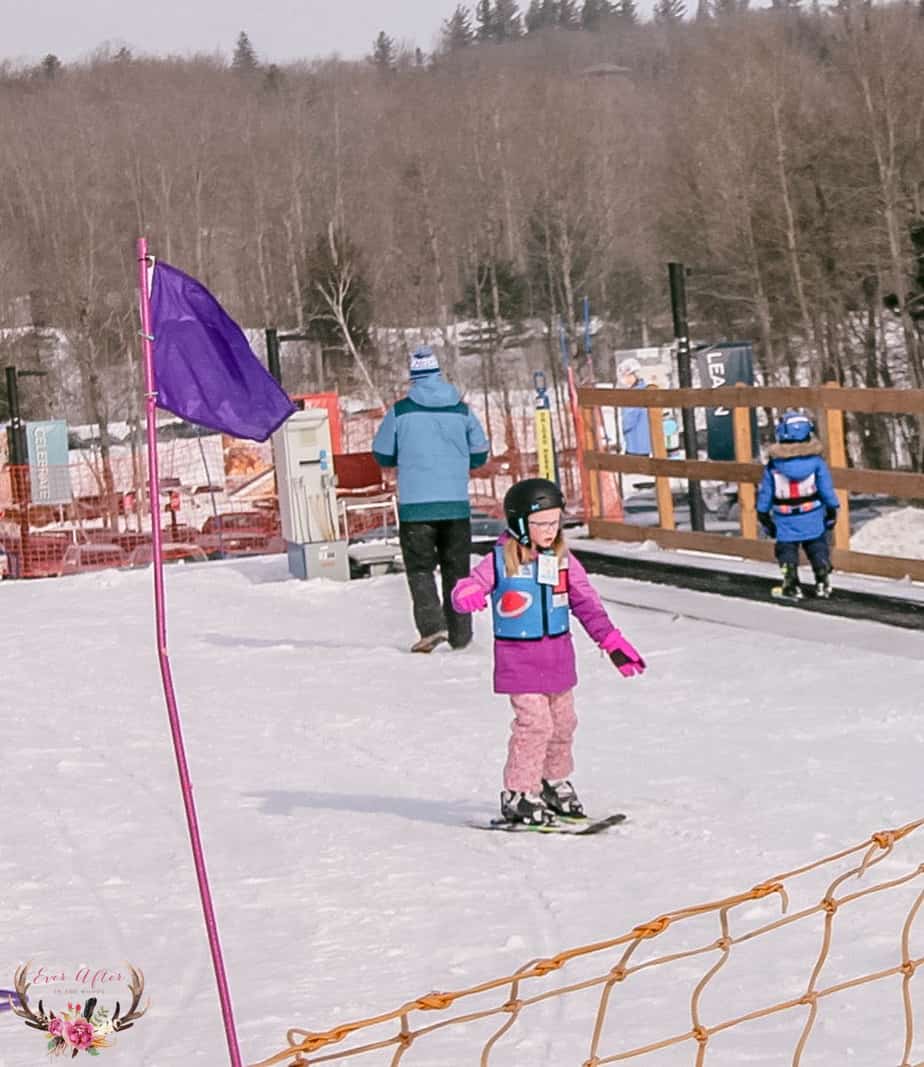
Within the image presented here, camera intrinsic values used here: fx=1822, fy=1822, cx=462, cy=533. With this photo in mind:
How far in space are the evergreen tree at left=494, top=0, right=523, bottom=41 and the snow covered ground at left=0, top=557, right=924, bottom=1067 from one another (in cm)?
15202

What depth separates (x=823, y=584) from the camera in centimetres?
1088

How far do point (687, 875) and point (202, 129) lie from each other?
226 feet

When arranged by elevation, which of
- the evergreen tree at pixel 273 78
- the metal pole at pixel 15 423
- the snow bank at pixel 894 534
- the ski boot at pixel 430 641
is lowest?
the snow bank at pixel 894 534

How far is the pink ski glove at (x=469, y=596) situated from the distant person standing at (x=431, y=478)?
4.12m

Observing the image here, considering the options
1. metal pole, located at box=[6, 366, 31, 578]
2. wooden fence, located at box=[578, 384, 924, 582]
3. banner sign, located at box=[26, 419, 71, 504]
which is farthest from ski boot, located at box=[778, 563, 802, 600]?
banner sign, located at box=[26, 419, 71, 504]

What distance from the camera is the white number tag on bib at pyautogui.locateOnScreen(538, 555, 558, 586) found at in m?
6.18

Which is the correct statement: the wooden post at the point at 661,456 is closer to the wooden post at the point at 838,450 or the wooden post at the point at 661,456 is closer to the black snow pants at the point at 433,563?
the wooden post at the point at 838,450

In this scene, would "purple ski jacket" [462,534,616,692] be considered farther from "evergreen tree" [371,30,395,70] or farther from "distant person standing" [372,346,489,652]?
"evergreen tree" [371,30,395,70]

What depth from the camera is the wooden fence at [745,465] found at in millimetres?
11172

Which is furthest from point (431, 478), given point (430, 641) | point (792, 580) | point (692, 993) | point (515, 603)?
point (692, 993)

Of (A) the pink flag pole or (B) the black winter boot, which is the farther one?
(B) the black winter boot

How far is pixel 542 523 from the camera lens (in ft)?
20.2

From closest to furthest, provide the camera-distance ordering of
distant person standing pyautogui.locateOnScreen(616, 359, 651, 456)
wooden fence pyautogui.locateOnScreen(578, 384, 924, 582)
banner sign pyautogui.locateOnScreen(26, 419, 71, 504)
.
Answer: wooden fence pyautogui.locateOnScreen(578, 384, 924, 582), banner sign pyautogui.locateOnScreen(26, 419, 71, 504), distant person standing pyautogui.locateOnScreen(616, 359, 651, 456)

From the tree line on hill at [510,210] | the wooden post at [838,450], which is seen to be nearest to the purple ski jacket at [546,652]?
the wooden post at [838,450]
